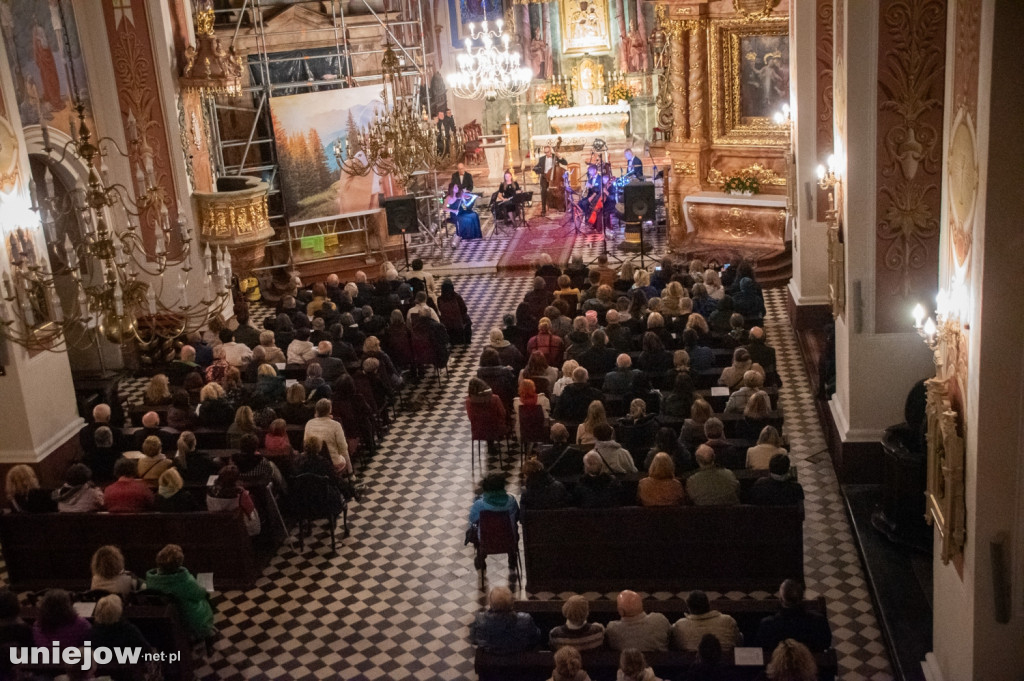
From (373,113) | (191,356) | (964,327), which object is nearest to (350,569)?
(191,356)

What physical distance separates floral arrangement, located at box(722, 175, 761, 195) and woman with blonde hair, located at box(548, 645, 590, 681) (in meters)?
14.2

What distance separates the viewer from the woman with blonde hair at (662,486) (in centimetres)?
941

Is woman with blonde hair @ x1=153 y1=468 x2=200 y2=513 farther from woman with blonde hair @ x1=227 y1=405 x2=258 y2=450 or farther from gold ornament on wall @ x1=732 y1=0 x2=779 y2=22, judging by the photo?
gold ornament on wall @ x1=732 y1=0 x2=779 y2=22

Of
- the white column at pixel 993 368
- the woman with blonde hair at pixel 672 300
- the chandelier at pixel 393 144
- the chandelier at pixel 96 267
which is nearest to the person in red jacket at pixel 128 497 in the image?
the chandelier at pixel 96 267

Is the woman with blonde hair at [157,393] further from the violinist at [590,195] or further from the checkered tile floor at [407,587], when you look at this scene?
the violinist at [590,195]

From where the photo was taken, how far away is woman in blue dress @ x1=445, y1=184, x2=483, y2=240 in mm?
22859

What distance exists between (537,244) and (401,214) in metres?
3.48

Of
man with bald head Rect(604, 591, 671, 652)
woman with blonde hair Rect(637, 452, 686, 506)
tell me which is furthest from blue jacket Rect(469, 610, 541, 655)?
woman with blonde hair Rect(637, 452, 686, 506)

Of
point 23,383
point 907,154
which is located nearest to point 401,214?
point 23,383

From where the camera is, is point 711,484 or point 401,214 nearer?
point 711,484

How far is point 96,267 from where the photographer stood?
1592 cm

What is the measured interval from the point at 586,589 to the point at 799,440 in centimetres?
377

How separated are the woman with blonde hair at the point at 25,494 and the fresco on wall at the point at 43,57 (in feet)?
17.3

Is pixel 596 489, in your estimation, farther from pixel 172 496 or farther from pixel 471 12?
pixel 471 12
